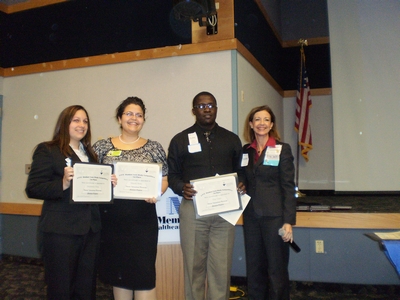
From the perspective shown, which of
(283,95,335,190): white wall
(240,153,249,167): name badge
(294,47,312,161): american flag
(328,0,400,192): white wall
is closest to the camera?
(240,153,249,167): name badge

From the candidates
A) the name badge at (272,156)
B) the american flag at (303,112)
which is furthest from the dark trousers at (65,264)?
the american flag at (303,112)

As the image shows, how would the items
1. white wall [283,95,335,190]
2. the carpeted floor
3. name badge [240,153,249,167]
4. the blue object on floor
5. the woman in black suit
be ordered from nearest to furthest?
the blue object on floor → the woman in black suit → name badge [240,153,249,167] → the carpeted floor → white wall [283,95,335,190]

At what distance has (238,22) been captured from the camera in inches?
149

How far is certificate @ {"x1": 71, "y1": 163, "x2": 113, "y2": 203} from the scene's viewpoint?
6.45ft

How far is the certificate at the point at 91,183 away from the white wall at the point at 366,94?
3921 mm

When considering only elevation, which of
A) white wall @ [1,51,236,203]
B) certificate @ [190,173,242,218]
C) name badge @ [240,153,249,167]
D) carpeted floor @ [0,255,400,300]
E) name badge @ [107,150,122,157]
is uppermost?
white wall @ [1,51,236,203]

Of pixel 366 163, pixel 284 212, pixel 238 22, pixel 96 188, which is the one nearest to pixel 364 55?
pixel 366 163

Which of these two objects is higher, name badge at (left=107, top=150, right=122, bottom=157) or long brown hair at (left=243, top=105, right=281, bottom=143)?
long brown hair at (left=243, top=105, right=281, bottom=143)

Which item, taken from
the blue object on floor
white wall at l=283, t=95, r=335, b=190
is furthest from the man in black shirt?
white wall at l=283, t=95, r=335, b=190

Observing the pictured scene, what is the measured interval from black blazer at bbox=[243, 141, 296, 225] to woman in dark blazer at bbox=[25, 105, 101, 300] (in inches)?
42.0

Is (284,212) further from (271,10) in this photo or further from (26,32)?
(271,10)

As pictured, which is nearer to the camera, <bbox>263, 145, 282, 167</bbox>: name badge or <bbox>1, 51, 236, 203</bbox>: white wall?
<bbox>263, 145, 282, 167</bbox>: name badge

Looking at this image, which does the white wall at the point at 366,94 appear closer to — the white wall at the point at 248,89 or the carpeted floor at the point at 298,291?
the white wall at the point at 248,89

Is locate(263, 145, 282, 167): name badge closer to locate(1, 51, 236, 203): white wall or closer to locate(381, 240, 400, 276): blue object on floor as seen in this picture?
locate(381, 240, 400, 276): blue object on floor
